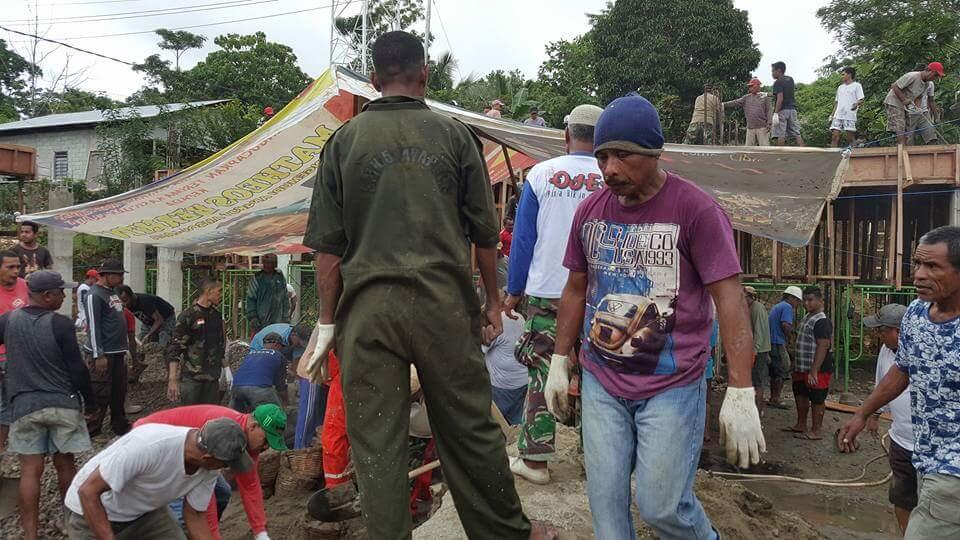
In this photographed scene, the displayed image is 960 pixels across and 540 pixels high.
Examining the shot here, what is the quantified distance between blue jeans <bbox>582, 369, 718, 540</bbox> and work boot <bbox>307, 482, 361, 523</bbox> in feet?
7.59

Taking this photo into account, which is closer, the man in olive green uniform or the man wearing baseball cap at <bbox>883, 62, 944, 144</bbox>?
the man in olive green uniform

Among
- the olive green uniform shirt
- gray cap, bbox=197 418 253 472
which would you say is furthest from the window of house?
the olive green uniform shirt

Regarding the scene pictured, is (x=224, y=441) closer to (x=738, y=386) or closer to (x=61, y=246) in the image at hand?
(x=738, y=386)

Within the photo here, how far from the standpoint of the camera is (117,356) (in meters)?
7.68

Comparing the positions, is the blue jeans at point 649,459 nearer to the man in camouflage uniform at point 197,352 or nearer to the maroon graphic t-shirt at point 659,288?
the maroon graphic t-shirt at point 659,288

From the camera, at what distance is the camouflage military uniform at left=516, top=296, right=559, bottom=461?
3.55 meters

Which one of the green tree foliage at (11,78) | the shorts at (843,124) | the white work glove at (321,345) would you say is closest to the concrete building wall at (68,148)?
the green tree foliage at (11,78)

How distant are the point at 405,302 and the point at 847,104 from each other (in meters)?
12.0

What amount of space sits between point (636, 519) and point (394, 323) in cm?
215

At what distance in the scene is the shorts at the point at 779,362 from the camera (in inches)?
373

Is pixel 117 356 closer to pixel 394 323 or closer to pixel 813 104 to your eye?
pixel 394 323

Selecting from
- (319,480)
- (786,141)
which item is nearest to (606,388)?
(319,480)

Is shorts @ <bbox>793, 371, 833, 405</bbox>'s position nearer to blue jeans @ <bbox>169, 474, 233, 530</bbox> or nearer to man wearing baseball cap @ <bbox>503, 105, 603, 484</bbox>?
man wearing baseball cap @ <bbox>503, 105, 603, 484</bbox>

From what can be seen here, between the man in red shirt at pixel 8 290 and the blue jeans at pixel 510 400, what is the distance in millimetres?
3937
